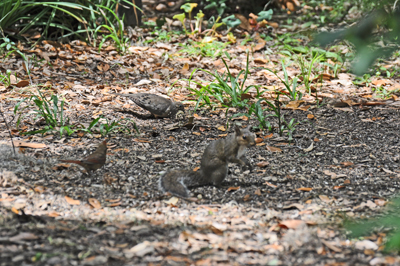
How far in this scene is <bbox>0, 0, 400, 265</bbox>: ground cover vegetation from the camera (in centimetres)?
244

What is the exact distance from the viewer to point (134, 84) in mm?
5965

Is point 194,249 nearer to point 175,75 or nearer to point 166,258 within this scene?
point 166,258

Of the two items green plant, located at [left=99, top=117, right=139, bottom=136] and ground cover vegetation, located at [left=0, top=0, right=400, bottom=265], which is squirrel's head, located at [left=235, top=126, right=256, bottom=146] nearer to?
ground cover vegetation, located at [left=0, top=0, right=400, bottom=265]

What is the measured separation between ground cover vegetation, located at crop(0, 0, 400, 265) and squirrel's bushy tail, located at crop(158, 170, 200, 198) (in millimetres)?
72

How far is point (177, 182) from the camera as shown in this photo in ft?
10.9

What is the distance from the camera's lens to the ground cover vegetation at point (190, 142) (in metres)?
2.44

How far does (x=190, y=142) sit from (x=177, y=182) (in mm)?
1117

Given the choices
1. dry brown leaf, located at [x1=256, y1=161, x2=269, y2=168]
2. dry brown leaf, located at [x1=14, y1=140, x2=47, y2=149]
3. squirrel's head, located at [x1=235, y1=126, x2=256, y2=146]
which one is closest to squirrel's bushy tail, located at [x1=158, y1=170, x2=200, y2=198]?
squirrel's head, located at [x1=235, y1=126, x2=256, y2=146]

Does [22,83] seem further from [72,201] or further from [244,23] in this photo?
[244,23]

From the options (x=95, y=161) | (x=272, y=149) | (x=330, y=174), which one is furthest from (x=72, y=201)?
(x=330, y=174)

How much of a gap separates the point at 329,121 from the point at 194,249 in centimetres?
292

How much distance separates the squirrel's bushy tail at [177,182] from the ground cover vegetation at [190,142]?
7 cm

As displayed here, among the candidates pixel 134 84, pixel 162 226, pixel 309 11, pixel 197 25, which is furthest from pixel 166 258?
pixel 309 11

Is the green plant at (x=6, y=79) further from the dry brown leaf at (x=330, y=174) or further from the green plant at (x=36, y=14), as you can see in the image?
the dry brown leaf at (x=330, y=174)
